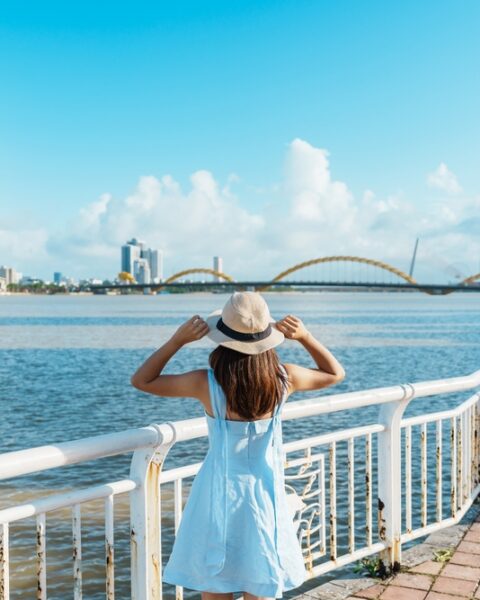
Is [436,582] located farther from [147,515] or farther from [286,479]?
[147,515]

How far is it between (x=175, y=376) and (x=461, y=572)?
2563 millimetres

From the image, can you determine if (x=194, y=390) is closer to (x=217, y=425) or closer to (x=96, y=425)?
(x=217, y=425)

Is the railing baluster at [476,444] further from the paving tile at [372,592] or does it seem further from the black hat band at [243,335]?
the black hat band at [243,335]

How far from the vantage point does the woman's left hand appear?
2.45 m

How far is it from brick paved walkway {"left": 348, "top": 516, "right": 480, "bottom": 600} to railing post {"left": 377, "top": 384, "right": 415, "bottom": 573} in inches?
5.6

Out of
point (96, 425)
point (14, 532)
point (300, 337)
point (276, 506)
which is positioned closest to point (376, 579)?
point (276, 506)

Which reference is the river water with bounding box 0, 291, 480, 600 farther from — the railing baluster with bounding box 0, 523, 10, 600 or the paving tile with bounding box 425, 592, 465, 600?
the railing baluster with bounding box 0, 523, 10, 600

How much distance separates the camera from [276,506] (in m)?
2.52

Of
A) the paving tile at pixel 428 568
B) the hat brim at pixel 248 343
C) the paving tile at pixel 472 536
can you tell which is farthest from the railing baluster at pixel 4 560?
the paving tile at pixel 472 536

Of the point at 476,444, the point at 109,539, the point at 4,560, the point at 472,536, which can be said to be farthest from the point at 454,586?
the point at 4,560

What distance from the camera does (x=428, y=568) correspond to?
4156 mm

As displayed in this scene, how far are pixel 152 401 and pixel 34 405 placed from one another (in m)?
2.97

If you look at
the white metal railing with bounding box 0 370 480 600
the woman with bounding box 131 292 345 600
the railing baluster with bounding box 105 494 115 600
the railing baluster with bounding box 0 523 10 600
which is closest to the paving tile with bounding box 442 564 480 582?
the white metal railing with bounding box 0 370 480 600

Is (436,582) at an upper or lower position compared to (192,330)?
lower
